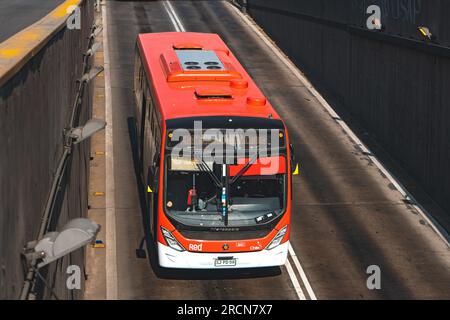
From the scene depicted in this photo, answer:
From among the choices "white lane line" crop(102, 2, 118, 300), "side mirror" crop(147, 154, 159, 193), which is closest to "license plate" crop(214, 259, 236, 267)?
"side mirror" crop(147, 154, 159, 193)

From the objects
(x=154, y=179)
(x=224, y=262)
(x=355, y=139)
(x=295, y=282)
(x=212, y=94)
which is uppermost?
(x=212, y=94)

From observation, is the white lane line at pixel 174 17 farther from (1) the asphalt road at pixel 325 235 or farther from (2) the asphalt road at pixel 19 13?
(1) the asphalt road at pixel 325 235

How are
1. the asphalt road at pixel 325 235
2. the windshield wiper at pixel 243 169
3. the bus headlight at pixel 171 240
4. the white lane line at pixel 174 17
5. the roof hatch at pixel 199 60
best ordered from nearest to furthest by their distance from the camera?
the windshield wiper at pixel 243 169 → the bus headlight at pixel 171 240 → the asphalt road at pixel 325 235 → the roof hatch at pixel 199 60 → the white lane line at pixel 174 17

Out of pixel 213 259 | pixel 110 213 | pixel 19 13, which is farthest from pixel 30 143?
pixel 19 13

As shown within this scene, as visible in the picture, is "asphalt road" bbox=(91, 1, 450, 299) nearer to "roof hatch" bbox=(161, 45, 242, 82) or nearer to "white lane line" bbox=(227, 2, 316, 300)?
"white lane line" bbox=(227, 2, 316, 300)

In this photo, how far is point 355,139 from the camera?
116 feet

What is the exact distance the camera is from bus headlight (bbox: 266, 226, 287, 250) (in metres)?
19.8

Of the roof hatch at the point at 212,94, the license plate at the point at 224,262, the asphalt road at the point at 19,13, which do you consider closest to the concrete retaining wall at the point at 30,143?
the license plate at the point at 224,262

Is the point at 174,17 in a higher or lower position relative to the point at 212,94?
higher

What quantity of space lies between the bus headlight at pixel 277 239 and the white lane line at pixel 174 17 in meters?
39.2

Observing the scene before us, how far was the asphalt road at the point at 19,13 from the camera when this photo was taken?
133 ft

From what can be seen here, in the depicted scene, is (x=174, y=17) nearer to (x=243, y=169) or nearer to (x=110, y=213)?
(x=110, y=213)

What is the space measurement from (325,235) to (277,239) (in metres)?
4.78

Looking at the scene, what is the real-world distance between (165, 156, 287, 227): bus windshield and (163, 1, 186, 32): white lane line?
39.2 meters
